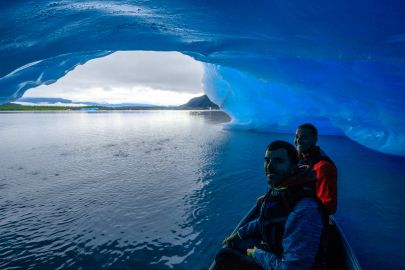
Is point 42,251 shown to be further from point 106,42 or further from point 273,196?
point 106,42

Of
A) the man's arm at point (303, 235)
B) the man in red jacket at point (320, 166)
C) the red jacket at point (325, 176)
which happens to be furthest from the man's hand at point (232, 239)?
the red jacket at point (325, 176)

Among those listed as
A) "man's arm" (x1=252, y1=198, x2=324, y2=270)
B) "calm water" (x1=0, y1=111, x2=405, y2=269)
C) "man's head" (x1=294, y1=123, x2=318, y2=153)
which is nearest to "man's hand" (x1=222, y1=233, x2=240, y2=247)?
"man's arm" (x1=252, y1=198, x2=324, y2=270)

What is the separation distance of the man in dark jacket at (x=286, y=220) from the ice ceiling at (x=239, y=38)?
436cm

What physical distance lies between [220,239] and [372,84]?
9.26 meters

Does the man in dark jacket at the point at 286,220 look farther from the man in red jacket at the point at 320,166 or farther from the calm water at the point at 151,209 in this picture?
the calm water at the point at 151,209

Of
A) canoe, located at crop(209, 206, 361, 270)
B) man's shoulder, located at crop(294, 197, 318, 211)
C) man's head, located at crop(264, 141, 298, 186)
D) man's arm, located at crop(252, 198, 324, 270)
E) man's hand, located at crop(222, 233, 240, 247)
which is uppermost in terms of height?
man's head, located at crop(264, 141, 298, 186)

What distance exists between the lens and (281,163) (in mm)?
2084

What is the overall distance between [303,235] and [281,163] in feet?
1.74

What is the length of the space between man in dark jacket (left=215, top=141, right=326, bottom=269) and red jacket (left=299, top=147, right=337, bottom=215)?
1.58m

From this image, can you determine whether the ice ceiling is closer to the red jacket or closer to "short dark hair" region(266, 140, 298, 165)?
the red jacket

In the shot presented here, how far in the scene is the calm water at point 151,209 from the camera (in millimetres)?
4578

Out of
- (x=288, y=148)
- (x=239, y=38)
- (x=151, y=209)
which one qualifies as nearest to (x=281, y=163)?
(x=288, y=148)

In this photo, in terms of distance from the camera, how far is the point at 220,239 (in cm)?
507

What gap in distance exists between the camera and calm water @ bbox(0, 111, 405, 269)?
15.0ft
